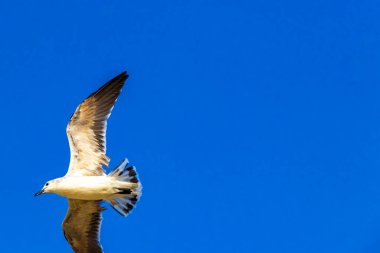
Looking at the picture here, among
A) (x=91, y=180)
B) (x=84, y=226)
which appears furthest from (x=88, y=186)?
(x=84, y=226)

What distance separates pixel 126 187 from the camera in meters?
11.8

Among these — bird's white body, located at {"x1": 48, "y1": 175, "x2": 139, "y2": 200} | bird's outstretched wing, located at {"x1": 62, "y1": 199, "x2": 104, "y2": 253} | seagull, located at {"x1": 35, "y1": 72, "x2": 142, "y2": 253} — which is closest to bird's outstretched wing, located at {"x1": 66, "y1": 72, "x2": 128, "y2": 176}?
seagull, located at {"x1": 35, "y1": 72, "x2": 142, "y2": 253}

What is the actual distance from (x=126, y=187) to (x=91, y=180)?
2.17 ft

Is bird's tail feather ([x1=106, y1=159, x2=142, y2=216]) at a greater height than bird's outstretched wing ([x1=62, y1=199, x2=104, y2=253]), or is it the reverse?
bird's tail feather ([x1=106, y1=159, x2=142, y2=216])

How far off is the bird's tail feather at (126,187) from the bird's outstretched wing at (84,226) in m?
0.69

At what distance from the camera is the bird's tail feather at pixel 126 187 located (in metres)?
11.8

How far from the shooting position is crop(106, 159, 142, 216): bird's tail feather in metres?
11.8

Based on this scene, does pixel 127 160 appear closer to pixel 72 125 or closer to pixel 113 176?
pixel 113 176

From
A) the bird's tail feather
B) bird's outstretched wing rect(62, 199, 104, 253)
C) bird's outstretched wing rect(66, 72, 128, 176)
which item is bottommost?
Answer: bird's outstretched wing rect(62, 199, 104, 253)

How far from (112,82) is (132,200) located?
9.02 feet

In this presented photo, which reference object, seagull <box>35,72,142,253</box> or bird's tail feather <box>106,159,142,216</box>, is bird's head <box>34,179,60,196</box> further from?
bird's tail feather <box>106,159,142,216</box>

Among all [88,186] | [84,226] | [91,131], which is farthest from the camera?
[91,131]

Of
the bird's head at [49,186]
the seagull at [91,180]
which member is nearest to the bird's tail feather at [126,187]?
the seagull at [91,180]

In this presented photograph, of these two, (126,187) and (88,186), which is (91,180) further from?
(126,187)
